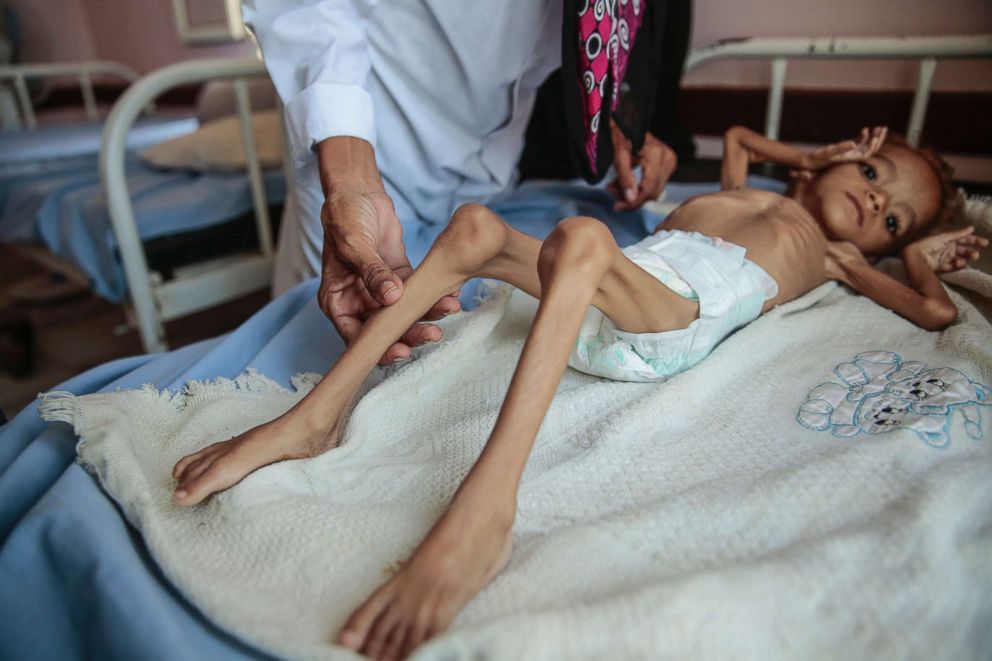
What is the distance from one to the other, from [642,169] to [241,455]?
3.43ft

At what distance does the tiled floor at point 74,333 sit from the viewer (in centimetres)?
205

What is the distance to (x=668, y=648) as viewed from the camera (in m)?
0.44

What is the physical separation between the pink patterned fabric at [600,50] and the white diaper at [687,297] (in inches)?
10.4

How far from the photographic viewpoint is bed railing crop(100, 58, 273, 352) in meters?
1.31

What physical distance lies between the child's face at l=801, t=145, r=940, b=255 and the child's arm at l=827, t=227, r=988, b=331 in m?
0.07

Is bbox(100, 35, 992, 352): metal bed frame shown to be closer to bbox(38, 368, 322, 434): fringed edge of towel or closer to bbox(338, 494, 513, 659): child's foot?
bbox(38, 368, 322, 434): fringed edge of towel

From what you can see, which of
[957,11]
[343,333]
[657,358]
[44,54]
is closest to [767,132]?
[957,11]

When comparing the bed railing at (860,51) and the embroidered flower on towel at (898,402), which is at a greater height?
the bed railing at (860,51)

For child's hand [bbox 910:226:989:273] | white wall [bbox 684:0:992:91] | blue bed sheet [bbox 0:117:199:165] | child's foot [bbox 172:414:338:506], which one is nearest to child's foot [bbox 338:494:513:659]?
child's foot [bbox 172:414:338:506]

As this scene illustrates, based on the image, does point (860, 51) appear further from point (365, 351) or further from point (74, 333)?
point (74, 333)

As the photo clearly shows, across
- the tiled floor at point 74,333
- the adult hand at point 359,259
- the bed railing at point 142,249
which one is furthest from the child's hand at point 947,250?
the tiled floor at point 74,333

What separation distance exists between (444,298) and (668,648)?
53 centimetres

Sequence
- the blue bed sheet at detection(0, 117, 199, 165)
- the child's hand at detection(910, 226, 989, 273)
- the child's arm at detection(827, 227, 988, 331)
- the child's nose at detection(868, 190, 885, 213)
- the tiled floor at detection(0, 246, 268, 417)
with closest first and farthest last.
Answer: the child's arm at detection(827, 227, 988, 331) → the child's hand at detection(910, 226, 989, 273) → the child's nose at detection(868, 190, 885, 213) → the tiled floor at detection(0, 246, 268, 417) → the blue bed sheet at detection(0, 117, 199, 165)

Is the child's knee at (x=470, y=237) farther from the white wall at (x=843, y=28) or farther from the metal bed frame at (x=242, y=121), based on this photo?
the white wall at (x=843, y=28)
